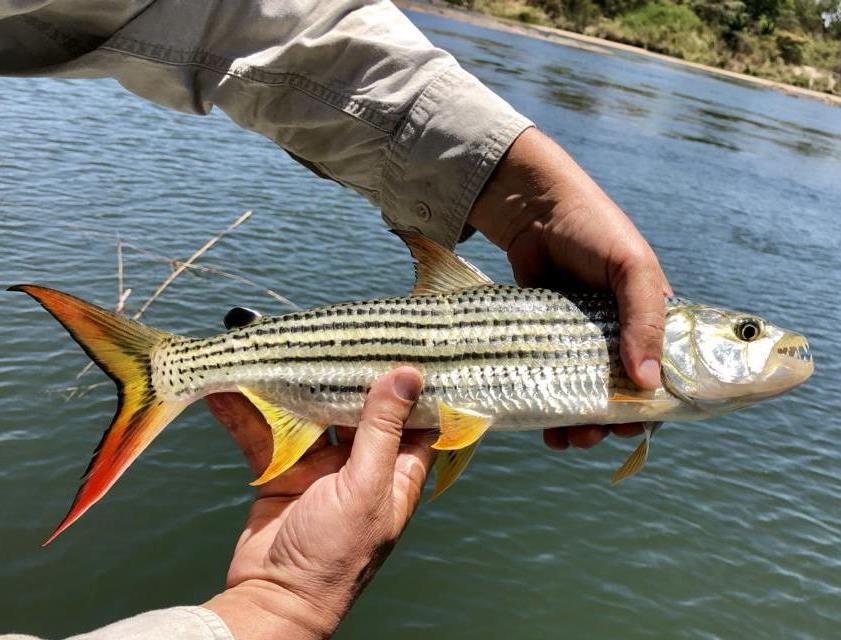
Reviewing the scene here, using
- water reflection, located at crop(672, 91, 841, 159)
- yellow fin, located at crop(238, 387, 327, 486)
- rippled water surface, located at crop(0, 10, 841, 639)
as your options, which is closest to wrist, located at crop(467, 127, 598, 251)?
yellow fin, located at crop(238, 387, 327, 486)

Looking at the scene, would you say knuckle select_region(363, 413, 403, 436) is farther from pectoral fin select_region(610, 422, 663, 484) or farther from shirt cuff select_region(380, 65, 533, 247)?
shirt cuff select_region(380, 65, 533, 247)

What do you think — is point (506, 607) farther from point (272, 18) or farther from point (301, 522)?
point (272, 18)

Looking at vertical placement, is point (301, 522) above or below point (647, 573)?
above

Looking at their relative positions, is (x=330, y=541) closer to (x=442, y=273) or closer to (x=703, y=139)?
(x=442, y=273)

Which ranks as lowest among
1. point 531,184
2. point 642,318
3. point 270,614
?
point 270,614

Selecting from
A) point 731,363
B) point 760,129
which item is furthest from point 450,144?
point 760,129

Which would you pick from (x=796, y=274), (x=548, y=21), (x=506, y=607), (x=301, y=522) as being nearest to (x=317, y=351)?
(x=301, y=522)

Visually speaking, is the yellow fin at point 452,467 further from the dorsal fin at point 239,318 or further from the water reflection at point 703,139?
the water reflection at point 703,139
